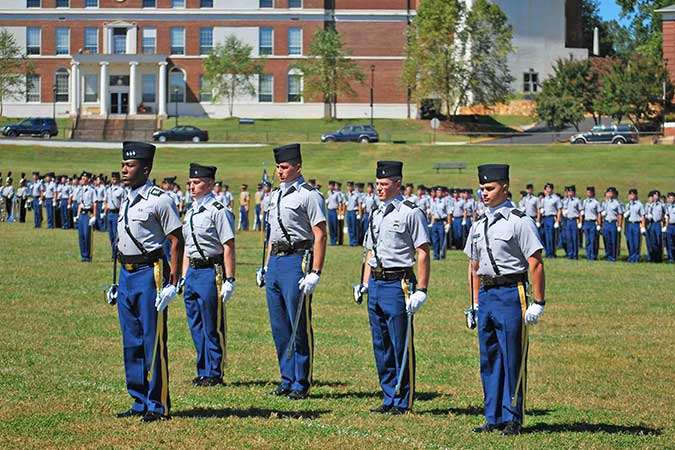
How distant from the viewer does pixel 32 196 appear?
152ft

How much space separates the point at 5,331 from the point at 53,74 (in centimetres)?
8101

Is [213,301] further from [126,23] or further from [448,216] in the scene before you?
[126,23]

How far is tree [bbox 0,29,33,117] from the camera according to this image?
8769 centimetres

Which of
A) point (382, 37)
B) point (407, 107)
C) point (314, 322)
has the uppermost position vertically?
point (382, 37)

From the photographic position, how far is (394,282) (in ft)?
35.8

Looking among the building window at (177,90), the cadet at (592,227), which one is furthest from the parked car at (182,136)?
the cadet at (592,227)

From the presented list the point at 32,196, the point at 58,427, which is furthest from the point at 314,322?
the point at 32,196

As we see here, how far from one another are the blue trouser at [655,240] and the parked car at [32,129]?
5321cm

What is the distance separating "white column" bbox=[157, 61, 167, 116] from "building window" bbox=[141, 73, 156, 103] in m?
1.03

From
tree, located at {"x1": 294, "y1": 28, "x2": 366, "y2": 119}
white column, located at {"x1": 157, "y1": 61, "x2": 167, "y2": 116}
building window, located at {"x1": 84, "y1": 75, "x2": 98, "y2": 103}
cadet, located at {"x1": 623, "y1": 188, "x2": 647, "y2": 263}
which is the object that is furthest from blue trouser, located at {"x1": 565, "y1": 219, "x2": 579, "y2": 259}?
building window, located at {"x1": 84, "y1": 75, "x2": 98, "y2": 103}

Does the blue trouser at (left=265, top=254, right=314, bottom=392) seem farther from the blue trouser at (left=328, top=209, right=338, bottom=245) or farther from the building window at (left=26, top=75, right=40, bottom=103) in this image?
the building window at (left=26, top=75, right=40, bottom=103)

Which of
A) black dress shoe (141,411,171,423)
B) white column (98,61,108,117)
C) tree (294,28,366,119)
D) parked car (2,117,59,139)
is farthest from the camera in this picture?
white column (98,61,108,117)

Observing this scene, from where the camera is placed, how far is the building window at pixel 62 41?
304 ft

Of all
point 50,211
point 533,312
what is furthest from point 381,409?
point 50,211
